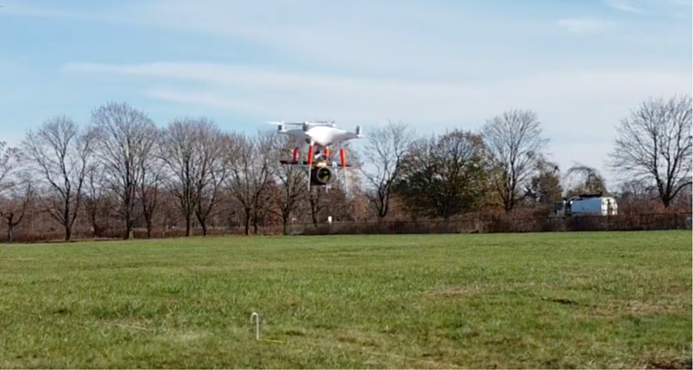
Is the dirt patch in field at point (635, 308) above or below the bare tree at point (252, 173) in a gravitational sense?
below

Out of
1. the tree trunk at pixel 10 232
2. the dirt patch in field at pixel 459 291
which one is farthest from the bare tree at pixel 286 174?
the tree trunk at pixel 10 232

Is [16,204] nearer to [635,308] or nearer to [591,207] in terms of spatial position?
[591,207]

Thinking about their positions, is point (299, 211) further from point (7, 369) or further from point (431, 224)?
point (7, 369)

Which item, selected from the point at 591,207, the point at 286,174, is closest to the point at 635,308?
the point at 286,174

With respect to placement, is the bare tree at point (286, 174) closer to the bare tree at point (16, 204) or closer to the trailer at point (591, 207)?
the trailer at point (591, 207)

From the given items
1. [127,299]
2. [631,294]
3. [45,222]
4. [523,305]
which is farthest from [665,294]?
[45,222]

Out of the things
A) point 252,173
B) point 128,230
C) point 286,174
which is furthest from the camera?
point 128,230

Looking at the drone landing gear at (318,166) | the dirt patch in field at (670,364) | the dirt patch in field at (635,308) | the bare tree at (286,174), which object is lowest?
the dirt patch in field at (670,364)

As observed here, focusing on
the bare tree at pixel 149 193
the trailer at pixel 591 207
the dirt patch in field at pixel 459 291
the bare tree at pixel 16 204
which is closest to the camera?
the dirt patch in field at pixel 459 291
